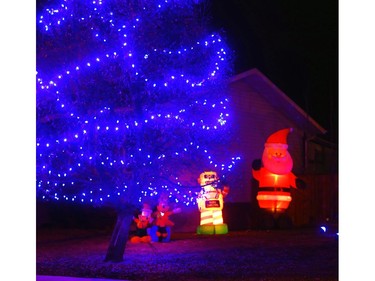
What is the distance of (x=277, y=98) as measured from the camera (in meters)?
18.1

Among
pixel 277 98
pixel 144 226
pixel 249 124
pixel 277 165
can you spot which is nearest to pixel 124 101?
pixel 144 226

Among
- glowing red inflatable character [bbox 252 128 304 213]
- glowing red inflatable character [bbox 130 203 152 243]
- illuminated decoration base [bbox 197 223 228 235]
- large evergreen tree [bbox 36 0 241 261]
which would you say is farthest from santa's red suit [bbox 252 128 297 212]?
large evergreen tree [bbox 36 0 241 261]

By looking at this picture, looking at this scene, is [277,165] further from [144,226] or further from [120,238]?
[120,238]

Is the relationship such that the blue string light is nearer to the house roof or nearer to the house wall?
the house wall

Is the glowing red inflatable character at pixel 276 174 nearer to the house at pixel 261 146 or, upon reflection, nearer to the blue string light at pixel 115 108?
the house at pixel 261 146

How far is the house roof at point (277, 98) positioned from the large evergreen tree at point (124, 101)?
7301 millimetres

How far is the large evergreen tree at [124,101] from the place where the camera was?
8562 mm

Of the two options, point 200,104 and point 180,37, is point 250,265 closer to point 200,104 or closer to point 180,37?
point 200,104

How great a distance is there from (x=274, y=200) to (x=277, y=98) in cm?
425

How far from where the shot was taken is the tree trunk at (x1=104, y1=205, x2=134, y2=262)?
9188 millimetres

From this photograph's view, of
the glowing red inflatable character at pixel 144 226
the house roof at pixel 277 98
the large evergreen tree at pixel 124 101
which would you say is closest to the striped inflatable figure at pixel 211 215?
the glowing red inflatable character at pixel 144 226

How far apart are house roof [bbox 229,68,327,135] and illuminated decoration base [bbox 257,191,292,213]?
10.6ft
